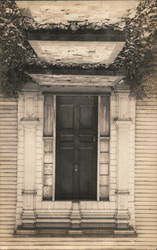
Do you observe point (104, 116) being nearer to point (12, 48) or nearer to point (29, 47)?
point (29, 47)

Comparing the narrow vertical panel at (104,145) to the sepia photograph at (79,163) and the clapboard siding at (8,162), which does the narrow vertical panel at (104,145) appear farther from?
the clapboard siding at (8,162)

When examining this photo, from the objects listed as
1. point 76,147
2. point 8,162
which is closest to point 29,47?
point 76,147

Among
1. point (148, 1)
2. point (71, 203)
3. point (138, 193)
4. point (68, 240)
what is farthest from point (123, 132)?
point (148, 1)

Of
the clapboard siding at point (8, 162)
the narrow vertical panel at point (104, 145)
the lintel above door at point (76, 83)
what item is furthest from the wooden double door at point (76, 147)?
the clapboard siding at point (8, 162)

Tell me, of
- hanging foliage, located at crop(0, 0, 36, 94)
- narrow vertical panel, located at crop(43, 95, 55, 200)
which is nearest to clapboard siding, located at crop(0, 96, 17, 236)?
hanging foliage, located at crop(0, 0, 36, 94)

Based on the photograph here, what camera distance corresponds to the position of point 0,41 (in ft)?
25.2

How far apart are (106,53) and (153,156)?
407 cm

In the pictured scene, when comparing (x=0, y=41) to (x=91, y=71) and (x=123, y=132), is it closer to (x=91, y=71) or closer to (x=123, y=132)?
(x=91, y=71)

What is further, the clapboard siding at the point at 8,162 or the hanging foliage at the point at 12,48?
the clapboard siding at the point at 8,162

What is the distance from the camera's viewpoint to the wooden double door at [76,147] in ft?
30.7

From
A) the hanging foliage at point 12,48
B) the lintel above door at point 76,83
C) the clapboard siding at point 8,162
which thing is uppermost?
the hanging foliage at point 12,48

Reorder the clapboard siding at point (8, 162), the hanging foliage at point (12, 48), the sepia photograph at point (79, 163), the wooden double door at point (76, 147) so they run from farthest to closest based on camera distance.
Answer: the wooden double door at point (76, 147) < the clapboard siding at point (8, 162) < the sepia photograph at point (79, 163) < the hanging foliage at point (12, 48)

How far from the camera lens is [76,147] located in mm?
9398

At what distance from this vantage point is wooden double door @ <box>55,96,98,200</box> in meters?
9.36
